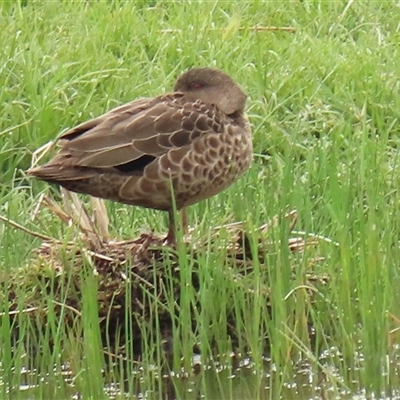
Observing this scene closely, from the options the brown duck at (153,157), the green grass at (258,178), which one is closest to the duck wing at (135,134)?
the brown duck at (153,157)

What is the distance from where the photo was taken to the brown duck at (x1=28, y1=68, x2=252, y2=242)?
4867 mm

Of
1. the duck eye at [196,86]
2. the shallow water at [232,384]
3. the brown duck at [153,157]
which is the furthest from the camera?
the duck eye at [196,86]

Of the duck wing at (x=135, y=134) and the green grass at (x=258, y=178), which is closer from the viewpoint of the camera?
the green grass at (x=258, y=178)

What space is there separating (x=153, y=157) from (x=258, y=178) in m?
0.83

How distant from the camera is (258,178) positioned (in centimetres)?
565

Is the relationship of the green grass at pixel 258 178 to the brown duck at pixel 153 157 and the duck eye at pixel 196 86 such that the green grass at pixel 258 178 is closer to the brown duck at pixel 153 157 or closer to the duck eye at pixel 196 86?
the brown duck at pixel 153 157

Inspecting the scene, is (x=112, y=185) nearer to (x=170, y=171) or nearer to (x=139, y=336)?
(x=170, y=171)

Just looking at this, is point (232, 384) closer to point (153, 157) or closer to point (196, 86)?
point (153, 157)

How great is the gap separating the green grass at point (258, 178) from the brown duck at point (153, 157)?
0.17 metres

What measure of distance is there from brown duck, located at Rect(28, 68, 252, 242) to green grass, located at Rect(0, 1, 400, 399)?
17 cm

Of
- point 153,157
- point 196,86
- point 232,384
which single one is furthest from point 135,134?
point 232,384

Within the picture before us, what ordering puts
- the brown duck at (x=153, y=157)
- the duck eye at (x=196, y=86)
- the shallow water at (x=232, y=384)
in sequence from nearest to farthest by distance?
the shallow water at (x=232, y=384)
the brown duck at (x=153, y=157)
the duck eye at (x=196, y=86)

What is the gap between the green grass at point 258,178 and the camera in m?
4.34

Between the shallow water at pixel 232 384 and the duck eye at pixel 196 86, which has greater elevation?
the duck eye at pixel 196 86
